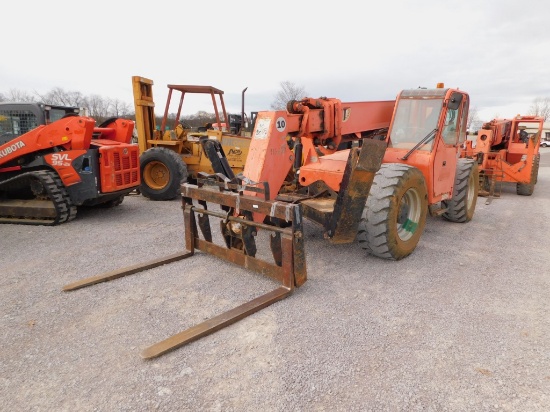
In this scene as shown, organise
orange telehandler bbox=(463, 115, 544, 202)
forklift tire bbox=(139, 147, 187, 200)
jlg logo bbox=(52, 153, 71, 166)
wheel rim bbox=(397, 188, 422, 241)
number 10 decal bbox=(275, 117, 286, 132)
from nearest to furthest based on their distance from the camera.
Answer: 1. number 10 decal bbox=(275, 117, 286, 132)
2. wheel rim bbox=(397, 188, 422, 241)
3. jlg logo bbox=(52, 153, 71, 166)
4. forklift tire bbox=(139, 147, 187, 200)
5. orange telehandler bbox=(463, 115, 544, 202)

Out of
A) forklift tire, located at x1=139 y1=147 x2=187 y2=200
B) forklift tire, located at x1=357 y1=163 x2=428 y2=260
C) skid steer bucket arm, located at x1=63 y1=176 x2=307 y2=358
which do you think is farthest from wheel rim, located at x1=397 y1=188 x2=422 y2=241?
forklift tire, located at x1=139 y1=147 x2=187 y2=200

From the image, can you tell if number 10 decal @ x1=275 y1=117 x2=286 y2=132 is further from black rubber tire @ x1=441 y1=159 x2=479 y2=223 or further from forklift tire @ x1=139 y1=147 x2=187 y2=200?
forklift tire @ x1=139 y1=147 x2=187 y2=200

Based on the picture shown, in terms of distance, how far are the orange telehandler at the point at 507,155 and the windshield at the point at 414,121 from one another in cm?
583

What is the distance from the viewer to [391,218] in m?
4.12

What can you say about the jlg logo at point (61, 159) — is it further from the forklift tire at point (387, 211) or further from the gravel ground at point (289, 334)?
the forklift tire at point (387, 211)

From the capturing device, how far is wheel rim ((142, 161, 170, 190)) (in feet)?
28.4

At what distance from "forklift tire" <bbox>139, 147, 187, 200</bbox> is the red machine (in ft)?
5.69

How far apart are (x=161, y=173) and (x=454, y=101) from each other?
641cm

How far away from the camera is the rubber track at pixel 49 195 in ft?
20.1

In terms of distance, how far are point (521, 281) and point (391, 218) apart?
1.57 metres

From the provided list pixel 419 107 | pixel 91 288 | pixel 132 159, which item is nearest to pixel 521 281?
pixel 419 107

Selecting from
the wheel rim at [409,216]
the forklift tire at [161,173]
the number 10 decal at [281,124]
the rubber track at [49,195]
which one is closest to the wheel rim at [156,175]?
the forklift tire at [161,173]

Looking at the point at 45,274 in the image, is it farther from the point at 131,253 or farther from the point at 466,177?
the point at 466,177

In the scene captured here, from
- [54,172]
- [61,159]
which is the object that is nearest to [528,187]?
[61,159]
